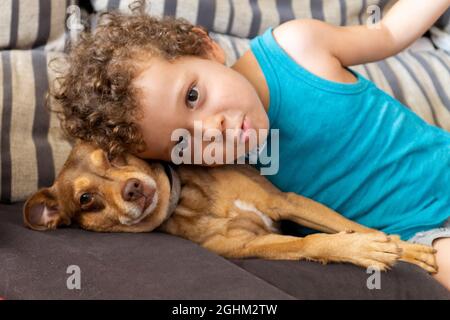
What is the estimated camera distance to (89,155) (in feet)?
5.13

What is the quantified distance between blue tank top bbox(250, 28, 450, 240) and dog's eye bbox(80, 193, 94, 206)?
0.50 metres

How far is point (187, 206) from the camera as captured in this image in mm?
1608

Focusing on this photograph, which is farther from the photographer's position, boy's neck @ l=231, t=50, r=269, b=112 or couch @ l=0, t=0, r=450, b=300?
boy's neck @ l=231, t=50, r=269, b=112

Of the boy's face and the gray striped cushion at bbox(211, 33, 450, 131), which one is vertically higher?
the boy's face

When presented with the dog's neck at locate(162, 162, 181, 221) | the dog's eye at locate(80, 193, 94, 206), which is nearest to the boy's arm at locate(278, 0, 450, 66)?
the dog's neck at locate(162, 162, 181, 221)

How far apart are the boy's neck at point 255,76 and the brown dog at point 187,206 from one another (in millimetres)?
201

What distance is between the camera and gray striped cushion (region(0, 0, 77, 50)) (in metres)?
2.01

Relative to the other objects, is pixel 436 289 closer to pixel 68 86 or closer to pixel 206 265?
pixel 206 265

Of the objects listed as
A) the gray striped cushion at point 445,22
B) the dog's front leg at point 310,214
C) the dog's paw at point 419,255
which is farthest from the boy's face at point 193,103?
the gray striped cushion at point 445,22

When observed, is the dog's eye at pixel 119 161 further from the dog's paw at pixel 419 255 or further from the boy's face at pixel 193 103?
the dog's paw at pixel 419 255

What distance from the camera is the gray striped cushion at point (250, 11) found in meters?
2.22

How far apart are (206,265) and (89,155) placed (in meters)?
0.50

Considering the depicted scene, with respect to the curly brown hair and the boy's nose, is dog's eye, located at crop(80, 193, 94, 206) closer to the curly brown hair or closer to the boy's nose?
the curly brown hair
